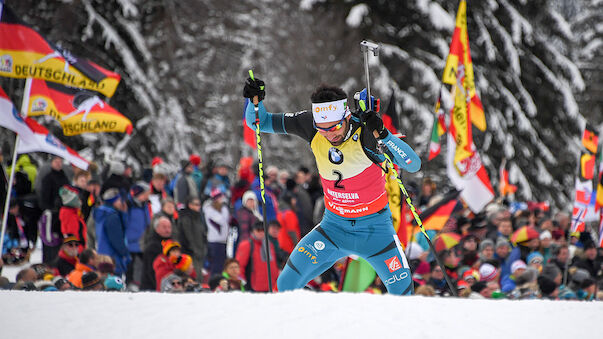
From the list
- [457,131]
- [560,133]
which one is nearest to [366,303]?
[457,131]

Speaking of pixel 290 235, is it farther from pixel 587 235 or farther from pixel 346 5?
pixel 346 5

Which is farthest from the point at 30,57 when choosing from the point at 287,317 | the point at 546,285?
the point at 546,285

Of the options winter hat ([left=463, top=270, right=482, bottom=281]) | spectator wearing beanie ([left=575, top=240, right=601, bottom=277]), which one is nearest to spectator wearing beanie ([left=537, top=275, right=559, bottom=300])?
winter hat ([left=463, top=270, right=482, bottom=281])

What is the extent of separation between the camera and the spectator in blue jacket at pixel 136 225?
8750 mm

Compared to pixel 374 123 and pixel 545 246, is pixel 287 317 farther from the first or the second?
pixel 545 246

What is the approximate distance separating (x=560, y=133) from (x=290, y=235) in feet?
46.4

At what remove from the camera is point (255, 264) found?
8430 mm

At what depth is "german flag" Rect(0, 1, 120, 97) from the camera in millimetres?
8094

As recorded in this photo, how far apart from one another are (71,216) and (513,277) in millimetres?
5722

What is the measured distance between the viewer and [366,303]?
14.1 ft

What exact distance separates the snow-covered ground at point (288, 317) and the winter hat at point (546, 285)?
361cm

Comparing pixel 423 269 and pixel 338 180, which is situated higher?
pixel 338 180

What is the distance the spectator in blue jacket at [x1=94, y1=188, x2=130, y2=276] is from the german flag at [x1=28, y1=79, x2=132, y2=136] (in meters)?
0.93

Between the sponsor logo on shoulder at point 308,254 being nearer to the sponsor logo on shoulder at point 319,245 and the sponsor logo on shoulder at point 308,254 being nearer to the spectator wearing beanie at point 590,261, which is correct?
the sponsor logo on shoulder at point 319,245
